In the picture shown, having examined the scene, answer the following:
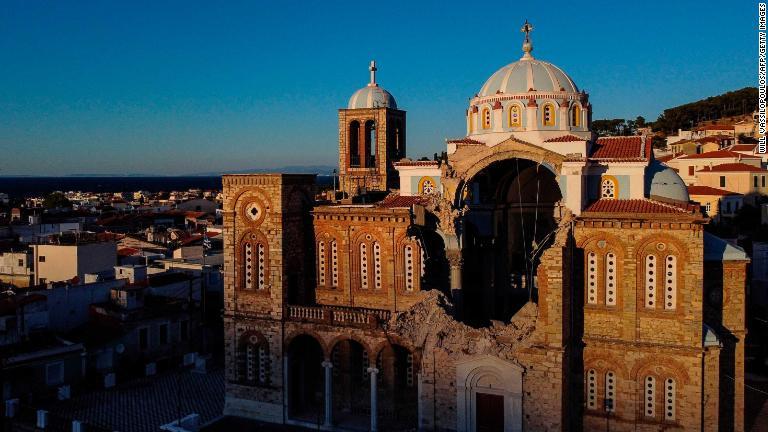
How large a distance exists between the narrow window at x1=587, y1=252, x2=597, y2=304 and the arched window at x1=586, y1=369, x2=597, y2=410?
8.28 feet

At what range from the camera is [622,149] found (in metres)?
28.5

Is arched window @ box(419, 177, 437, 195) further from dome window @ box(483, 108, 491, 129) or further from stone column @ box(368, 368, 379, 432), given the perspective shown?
stone column @ box(368, 368, 379, 432)

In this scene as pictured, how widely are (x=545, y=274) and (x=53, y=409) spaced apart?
20.3 metres

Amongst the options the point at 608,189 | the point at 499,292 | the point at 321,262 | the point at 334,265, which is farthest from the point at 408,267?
the point at 608,189

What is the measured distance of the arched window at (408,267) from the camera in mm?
27500

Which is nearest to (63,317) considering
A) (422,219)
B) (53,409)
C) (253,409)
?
(53,409)

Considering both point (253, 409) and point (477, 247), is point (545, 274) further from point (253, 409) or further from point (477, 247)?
point (253, 409)

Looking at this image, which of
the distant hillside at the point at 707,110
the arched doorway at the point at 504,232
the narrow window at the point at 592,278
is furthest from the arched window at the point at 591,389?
the distant hillside at the point at 707,110

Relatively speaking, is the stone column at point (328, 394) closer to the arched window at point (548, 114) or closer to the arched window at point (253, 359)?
the arched window at point (253, 359)

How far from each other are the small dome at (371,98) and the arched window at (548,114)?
51.0ft

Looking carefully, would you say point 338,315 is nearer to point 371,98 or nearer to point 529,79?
point 529,79

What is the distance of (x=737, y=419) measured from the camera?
24.7 metres

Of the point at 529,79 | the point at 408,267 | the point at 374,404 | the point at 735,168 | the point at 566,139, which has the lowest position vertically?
the point at 374,404

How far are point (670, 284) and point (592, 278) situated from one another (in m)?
2.56
